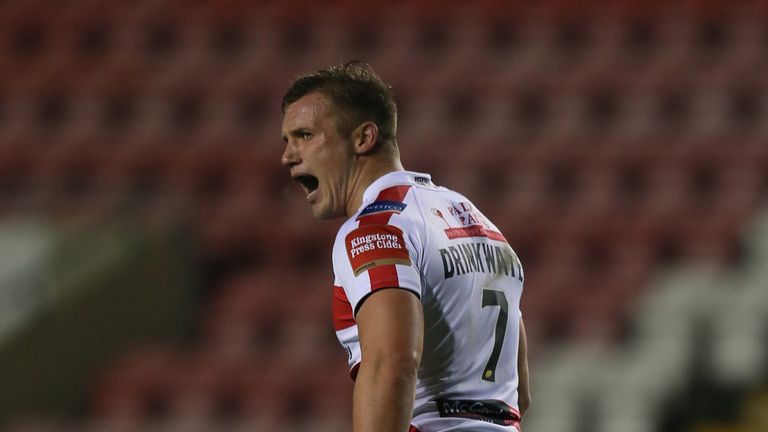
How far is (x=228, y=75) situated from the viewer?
10.4 metres

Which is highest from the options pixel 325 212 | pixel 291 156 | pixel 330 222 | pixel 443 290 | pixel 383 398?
pixel 330 222

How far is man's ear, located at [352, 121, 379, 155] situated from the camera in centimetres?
269

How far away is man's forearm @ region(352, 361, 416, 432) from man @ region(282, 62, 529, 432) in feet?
0.15

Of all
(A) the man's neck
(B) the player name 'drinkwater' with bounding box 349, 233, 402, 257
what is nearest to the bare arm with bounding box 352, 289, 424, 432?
(B) the player name 'drinkwater' with bounding box 349, 233, 402, 257

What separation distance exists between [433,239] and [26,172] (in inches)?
303

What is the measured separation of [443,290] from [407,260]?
15cm

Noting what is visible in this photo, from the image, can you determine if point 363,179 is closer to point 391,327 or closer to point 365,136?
point 365,136

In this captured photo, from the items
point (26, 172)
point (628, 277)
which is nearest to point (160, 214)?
point (26, 172)

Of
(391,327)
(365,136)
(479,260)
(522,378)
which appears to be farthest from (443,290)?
(522,378)

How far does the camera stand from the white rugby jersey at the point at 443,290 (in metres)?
2.50

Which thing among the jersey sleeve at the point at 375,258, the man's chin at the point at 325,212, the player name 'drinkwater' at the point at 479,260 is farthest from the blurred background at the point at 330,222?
the jersey sleeve at the point at 375,258

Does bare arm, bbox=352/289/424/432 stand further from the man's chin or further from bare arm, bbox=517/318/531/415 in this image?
bare arm, bbox=517/318/531/415

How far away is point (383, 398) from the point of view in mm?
2293

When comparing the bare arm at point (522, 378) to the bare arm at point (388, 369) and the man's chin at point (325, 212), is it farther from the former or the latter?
the bare arm at point (388, 369)
